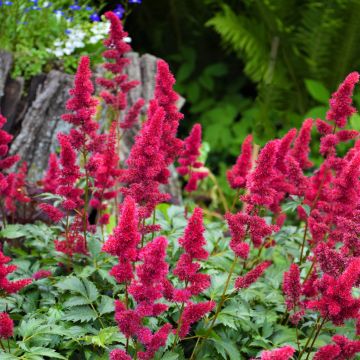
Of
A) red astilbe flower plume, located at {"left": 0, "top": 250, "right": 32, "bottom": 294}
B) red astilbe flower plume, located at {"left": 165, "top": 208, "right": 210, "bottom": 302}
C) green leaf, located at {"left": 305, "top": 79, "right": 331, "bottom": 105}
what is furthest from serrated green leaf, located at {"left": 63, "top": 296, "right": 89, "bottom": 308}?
green leaf, located at {"left": 305, "top": 79, "right": 331, "bottom": 105}

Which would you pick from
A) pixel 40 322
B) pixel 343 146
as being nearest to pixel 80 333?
pixel 40 322

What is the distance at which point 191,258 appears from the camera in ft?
7.54

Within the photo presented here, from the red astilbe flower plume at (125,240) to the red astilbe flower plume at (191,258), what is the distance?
0.19 m

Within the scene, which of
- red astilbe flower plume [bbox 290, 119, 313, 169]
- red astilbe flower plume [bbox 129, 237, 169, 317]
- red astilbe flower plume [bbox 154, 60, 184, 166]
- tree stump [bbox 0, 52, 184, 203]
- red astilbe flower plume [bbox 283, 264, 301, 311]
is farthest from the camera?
tree stump [bbox 0, 52, 184, 203]

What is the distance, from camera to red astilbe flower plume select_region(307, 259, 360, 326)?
7.13ft

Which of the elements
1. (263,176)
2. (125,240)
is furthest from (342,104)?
(125,240)

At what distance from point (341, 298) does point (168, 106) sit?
1319mm

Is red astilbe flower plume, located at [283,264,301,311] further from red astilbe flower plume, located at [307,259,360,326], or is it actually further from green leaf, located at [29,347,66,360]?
green leaf, located at [29,347,66,360]

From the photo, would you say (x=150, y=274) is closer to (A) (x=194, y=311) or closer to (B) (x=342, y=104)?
(A) (x=194, y=311)

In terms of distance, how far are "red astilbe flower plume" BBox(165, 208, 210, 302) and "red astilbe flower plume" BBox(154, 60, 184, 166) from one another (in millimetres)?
867

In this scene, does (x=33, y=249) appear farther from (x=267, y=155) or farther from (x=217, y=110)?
(x=217, y=110)

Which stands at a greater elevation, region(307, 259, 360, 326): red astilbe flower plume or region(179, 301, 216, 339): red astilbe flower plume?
region(307, 259, 360, 326): red astilbe flower plume

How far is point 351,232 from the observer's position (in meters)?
2.51

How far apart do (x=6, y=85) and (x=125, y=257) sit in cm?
361
